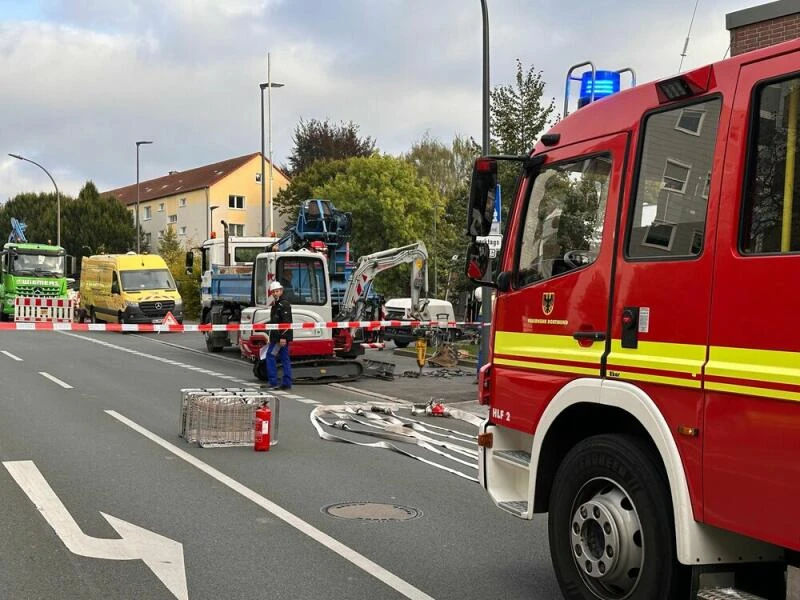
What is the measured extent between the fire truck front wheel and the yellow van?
30.5 meters

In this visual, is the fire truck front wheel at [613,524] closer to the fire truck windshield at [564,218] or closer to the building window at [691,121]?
the fire truck windshield at [564,218]

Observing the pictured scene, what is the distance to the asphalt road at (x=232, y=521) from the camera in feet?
17.4

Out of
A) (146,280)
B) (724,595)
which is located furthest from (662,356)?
(146,280)

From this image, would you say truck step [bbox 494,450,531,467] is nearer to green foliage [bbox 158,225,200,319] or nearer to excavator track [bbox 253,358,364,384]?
excavator track [bbox 253,358,364,384]

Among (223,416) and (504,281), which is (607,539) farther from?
(223,416)

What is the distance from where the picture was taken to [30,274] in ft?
129

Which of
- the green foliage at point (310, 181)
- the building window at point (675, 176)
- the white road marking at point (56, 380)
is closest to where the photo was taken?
the building window at point (675, 176)

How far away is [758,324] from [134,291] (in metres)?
32.6

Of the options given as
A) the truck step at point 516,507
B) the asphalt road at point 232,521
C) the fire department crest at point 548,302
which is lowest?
the asphalt road at point 232,521

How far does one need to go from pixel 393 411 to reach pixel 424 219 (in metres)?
37.6

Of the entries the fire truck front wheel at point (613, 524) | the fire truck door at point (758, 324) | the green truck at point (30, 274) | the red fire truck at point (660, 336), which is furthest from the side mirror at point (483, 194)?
the green truck at point (30, 274)

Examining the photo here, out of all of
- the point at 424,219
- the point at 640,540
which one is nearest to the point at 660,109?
the point at 640,540

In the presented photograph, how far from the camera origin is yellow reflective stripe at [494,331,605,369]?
178 inches

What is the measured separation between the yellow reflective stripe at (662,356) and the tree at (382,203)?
43126 mm
